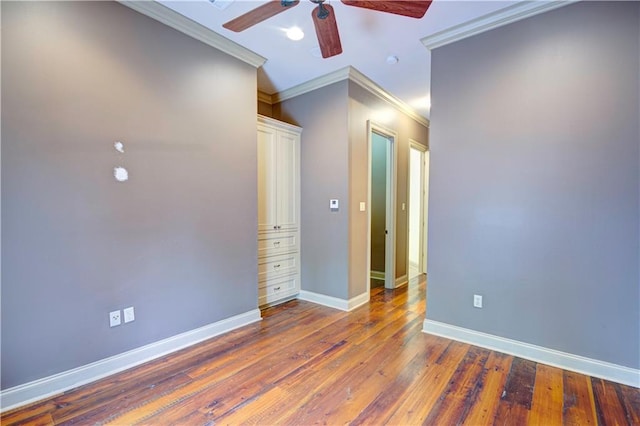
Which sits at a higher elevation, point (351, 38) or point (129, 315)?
point (351, 38)

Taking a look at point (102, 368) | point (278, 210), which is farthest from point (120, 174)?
point (278, 210)

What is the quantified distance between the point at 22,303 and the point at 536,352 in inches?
140

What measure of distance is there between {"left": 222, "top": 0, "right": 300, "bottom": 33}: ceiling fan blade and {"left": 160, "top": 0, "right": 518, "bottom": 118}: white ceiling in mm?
396

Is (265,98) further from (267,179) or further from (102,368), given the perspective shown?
(102,368)

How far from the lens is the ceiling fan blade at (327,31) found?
1813 mm

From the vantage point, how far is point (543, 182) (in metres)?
2.30

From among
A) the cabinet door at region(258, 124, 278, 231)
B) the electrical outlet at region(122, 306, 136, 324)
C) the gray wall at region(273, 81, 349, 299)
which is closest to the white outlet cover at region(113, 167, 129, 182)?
the electrical outlet at region(122, 306, 136, 324)

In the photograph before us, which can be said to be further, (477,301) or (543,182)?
(477,301)

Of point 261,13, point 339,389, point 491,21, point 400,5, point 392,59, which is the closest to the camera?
point 400,5

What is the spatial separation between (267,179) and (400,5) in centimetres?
224

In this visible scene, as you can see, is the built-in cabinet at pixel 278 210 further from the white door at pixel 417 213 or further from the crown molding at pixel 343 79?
the white door at pixel 417 213

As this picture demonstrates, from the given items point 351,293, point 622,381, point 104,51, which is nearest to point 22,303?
point 104,51

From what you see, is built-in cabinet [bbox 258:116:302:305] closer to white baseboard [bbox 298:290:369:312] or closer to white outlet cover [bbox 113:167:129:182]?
white baseboard [bbox 298:290:369:312]

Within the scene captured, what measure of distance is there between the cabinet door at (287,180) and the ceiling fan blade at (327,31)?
1.52 metres
